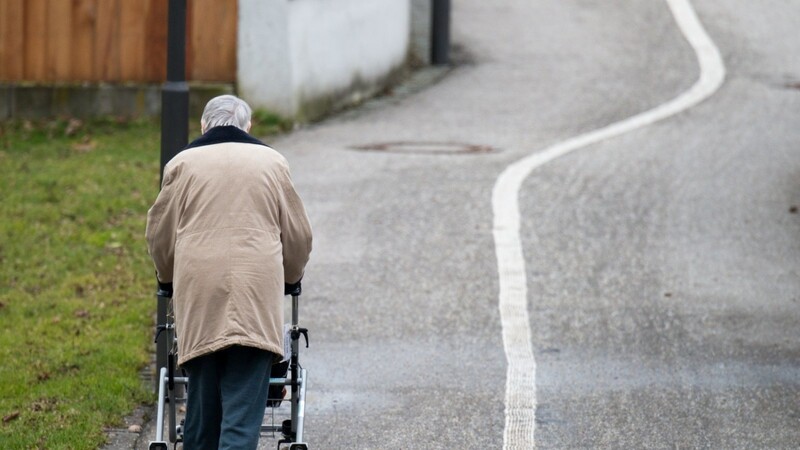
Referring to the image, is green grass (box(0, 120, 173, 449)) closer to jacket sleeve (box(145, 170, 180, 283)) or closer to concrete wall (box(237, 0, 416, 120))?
concrete wall (box(237, 0, 416, 120))

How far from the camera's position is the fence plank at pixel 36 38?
1560 centimetres

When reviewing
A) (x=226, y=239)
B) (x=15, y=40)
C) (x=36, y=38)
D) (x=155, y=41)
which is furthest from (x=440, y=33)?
(x=226, y=239)

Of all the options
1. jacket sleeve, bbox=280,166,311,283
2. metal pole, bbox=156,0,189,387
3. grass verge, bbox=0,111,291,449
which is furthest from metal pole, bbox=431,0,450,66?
jacket sleeve, bbox=280,166,311,283

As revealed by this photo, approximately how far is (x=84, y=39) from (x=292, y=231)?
36.0 feet

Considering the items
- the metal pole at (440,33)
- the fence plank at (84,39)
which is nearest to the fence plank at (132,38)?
the fence plank at (84,39)

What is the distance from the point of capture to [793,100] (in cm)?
1736

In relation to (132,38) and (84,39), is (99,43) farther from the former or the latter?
(132,38)

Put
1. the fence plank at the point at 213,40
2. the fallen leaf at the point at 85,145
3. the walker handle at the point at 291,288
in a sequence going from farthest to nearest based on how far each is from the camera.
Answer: the fence plank at the point at 213,40, the fallen leaf at the point at 85,145, the walker handle at the point at 291,288

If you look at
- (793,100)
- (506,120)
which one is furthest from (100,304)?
(793,100)

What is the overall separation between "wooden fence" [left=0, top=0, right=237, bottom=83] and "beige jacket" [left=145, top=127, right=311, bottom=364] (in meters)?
10.5

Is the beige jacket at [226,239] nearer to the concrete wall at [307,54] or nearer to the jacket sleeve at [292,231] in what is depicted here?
the jacket sleeve at [292,231]

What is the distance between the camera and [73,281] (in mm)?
9461

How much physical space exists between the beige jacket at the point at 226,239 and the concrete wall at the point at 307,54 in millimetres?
10133

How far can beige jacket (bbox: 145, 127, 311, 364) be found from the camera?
511cm
